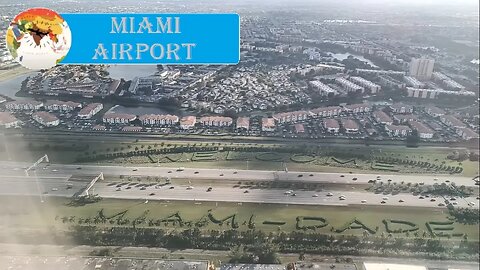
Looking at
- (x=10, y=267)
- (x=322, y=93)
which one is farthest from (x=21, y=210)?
(x=322, y=93)

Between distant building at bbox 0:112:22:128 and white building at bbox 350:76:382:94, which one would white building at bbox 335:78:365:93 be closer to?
white building at bbox 350:76:382:94

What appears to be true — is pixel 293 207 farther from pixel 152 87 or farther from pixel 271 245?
pixel 152 87

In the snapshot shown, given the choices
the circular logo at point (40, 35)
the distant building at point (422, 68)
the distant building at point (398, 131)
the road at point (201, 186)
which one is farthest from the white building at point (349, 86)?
the circular logo at point (40, 35)

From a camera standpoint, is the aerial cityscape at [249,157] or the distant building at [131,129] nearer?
the aerial cityscape at [249,157]

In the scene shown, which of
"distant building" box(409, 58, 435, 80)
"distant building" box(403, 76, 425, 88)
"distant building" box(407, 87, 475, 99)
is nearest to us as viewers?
"distant building" box(407, 87, 475, 99)

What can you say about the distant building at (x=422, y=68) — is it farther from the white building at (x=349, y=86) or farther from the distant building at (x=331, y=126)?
the distant building at (x=331, y=126)

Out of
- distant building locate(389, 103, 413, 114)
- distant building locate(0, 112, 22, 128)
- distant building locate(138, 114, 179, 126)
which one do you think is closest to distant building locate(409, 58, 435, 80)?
distant building locate(389, 103, 413, 114)
